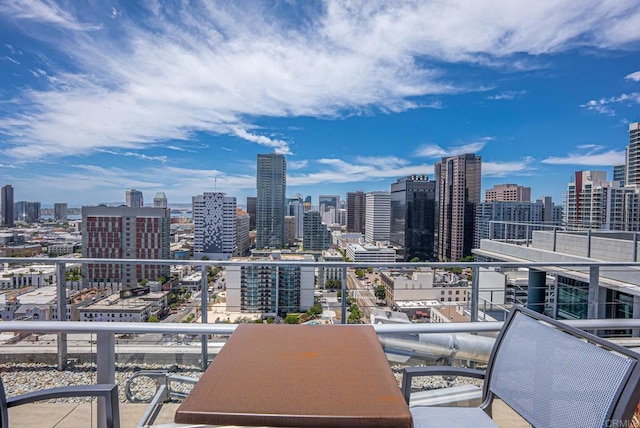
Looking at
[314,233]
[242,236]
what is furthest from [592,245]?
[314,233]

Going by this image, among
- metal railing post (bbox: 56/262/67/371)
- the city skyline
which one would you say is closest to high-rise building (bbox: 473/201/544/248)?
the city skyline

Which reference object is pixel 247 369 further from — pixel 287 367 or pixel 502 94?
pixel 502 94

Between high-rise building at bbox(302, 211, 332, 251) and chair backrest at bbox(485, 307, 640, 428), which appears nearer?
chair backrest at bbox(485, 307, 640, 428)

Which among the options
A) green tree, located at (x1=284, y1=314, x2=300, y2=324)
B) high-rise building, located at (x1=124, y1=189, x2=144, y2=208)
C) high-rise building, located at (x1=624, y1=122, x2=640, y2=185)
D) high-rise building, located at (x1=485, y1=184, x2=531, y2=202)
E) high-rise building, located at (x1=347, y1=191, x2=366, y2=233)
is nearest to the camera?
green tree, located at (x1=284, y1=314, x2=300, y2=324)

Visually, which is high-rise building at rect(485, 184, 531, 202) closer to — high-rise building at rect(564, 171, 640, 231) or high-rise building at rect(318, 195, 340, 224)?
high-rise building at rect(564, 171, 640, 231)

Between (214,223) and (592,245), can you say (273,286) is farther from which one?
(214,223)

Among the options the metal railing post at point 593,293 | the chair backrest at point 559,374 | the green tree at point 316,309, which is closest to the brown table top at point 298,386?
the chair backrest at point 559,374

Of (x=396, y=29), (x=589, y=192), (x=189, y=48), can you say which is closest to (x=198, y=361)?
(x=396, y=29)
